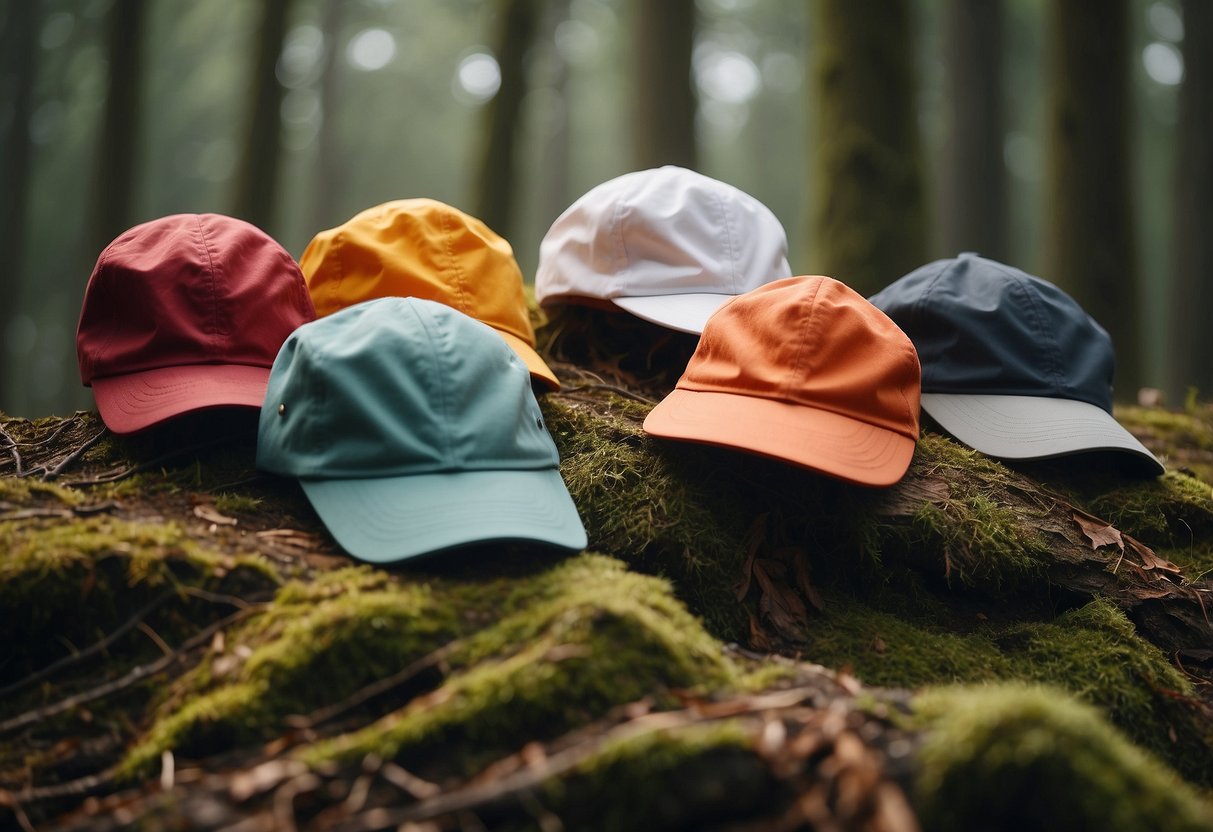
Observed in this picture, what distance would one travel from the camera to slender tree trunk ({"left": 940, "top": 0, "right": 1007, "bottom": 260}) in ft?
35.8

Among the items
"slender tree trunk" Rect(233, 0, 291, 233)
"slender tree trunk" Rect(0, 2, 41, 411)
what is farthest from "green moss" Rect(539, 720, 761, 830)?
"slender tree trunk" Rect(0, 2, 41, 411)

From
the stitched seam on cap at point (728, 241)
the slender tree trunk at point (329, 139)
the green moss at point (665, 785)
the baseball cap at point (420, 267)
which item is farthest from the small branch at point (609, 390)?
the slender tree trunk at point (329, 139)

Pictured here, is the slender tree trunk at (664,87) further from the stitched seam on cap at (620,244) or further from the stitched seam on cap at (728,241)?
the stitched seam on cap at (620,244)

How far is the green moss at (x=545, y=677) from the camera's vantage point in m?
1.51

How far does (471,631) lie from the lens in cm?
183

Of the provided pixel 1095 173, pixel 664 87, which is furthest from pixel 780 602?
pixel 664 87

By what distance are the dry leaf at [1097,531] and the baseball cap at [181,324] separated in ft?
8.37

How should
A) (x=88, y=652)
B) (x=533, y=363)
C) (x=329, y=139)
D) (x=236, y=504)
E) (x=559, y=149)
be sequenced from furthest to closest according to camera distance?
(x=559, y=149), (x=329, y=139), (x=533, y=363), (x=236, y=504), (x=88, y=652)

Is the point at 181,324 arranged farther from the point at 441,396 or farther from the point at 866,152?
the point at 866,152

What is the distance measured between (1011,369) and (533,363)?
5.42 ft

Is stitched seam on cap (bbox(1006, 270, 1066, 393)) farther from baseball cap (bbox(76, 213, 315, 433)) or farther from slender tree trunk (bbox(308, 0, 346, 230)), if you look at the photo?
slender tree trunk (bbox(308, 0, 346, 230))

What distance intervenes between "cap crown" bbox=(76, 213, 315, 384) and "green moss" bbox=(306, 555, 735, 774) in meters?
1.37

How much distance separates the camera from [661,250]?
3250 millimetres

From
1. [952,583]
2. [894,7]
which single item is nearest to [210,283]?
[952,583]
